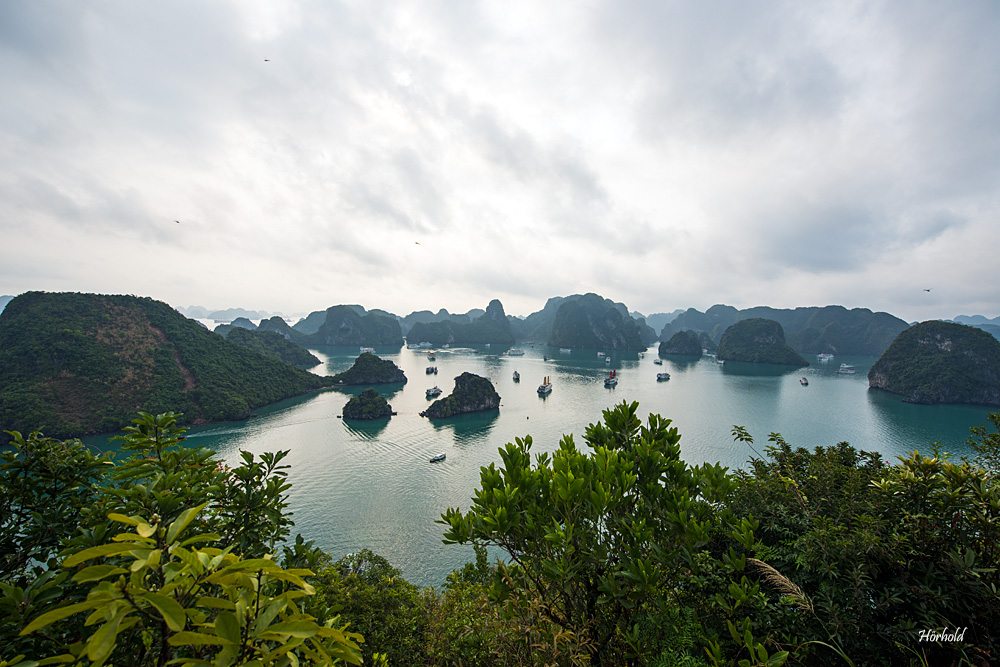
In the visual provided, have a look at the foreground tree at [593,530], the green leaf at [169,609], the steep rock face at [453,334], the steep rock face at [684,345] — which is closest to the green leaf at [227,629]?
the green leaf at [169,609]

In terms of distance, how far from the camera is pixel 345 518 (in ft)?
98.5

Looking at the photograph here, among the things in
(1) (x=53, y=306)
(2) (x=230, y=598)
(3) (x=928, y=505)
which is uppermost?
(1) (x=53, y=306)

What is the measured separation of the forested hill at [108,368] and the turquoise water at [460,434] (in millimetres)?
7545

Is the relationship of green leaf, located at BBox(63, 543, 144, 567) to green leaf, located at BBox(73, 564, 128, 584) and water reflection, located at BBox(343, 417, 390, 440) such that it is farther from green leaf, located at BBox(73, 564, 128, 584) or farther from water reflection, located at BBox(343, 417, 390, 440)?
water reflection, located at BBox(343, 417, 390, 440)

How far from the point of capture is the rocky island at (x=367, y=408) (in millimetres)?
56469

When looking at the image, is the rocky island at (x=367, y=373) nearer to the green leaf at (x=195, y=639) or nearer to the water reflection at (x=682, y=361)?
the green leaf at (x=195, y=639)

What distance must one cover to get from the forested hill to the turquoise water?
755 centimetres

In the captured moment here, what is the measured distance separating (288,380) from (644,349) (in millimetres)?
155654

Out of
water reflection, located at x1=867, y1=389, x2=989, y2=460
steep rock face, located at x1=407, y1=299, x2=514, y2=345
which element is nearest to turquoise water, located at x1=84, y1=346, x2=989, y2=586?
water reflection, located at x1=867, y1=389, x2=989, y2=460

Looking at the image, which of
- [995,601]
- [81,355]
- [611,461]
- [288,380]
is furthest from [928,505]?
[288,380]

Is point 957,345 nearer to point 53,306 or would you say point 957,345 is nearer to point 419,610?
point 419,610

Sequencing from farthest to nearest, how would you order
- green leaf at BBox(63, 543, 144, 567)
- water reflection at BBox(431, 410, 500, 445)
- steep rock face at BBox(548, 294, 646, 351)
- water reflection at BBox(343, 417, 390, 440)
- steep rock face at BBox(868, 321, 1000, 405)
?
steep rock face at BBox(548, 294, 646, 351) → steep rock face at BBox(868, 321, 1000, 405) → water reflection at BBox(431, 410, 500, 445) → water reflection at BBox(343, 417, 390, 440) → green leaf at BBox(63, 543, 144, 567)

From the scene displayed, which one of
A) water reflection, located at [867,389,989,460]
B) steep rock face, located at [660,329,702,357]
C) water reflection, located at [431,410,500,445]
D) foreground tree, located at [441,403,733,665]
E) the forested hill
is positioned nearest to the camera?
foreground tree, located at [441,403,733,665]

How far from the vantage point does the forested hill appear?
1764 inches
